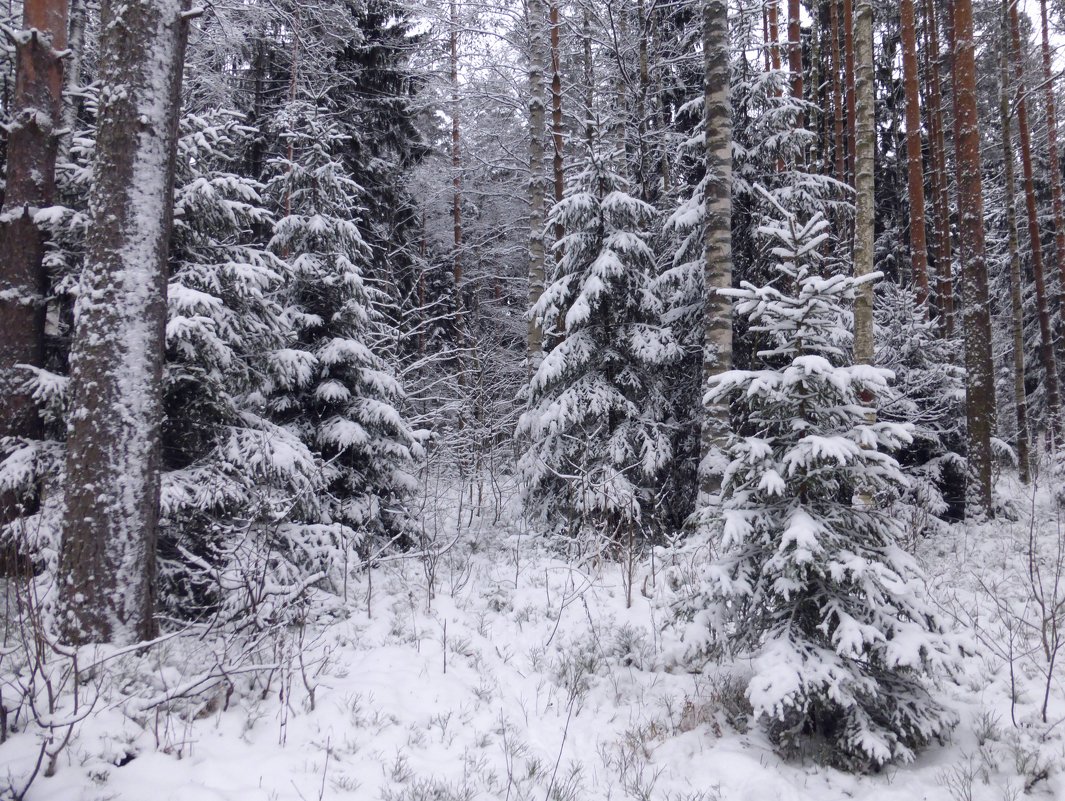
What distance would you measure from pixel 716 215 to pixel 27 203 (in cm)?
777

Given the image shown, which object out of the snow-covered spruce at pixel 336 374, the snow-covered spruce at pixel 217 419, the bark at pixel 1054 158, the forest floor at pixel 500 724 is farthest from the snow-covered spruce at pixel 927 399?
the snow-covered spruce at pixel 217 419

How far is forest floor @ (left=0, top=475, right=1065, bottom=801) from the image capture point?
338cm

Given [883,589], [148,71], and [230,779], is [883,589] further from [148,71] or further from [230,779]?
[148,71]

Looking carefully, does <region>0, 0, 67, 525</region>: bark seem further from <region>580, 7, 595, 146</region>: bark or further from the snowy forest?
<region>580, 7, 595, 146</region>: bark

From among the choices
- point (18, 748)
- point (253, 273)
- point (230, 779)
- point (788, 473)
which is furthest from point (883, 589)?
point (253, 273)

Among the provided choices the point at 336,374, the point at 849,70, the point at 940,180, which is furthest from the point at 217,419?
the point at 849,70

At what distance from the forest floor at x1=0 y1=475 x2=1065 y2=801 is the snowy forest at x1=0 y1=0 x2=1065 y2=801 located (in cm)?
3

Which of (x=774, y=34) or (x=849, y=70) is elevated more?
(x=849, y=70)

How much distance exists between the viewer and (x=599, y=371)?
29.6 feet

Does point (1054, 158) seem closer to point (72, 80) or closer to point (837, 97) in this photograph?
point (837, 97)

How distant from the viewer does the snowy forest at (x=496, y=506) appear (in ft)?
12.0

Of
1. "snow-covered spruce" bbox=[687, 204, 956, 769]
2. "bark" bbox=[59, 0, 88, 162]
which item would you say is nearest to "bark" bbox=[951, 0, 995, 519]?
"snow-covered spruce" bbox=[687, 204, 956, 769]

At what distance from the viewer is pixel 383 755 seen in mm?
3762

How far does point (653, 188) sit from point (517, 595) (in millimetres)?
10484
